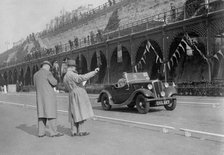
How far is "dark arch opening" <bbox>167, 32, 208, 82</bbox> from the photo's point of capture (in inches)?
1066

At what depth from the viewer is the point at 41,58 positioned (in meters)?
53.5

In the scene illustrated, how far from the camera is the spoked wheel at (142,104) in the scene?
1145 cm

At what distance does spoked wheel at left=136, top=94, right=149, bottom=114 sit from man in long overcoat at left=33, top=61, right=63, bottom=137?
4.69m

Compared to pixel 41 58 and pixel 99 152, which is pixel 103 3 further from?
pixel 99 152

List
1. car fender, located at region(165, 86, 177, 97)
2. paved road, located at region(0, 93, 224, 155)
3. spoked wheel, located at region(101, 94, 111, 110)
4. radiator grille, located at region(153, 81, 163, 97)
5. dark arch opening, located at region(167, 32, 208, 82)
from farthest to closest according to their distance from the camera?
dark arch opening, located at region(167, 32, 208, 82)
spoked wheel, located at region(101, 94, 111, 110)
car fender, located at region(165, 86, 177, 97)
radiator grille, located at region(153, 81, 163, 97)
paved road, located at region(0, 93, 224, 155)

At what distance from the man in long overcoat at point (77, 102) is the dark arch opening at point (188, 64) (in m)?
20.1

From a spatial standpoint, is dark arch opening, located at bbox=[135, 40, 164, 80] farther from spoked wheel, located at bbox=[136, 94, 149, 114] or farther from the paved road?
the paved road

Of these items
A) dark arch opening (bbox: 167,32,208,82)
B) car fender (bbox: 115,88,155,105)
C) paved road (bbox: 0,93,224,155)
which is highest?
dark arch opening (bbox: 167,32,208,82)

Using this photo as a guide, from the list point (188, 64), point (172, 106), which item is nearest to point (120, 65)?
point (188, 64)

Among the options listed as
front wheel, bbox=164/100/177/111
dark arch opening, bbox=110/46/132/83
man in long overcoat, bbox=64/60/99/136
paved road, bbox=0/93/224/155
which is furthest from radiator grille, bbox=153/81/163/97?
dark arch opening, bbox=110/46/132/83

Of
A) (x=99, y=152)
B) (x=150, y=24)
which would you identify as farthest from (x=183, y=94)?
(x=99, y=152)

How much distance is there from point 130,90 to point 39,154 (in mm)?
7069

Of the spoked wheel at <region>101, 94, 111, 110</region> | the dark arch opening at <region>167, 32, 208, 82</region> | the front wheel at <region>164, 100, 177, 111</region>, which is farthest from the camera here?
the dark arch opening at <region>167, 32, 208, 82</region>

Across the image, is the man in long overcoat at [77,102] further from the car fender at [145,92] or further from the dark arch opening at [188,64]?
the dark arch opening at [188,64]
